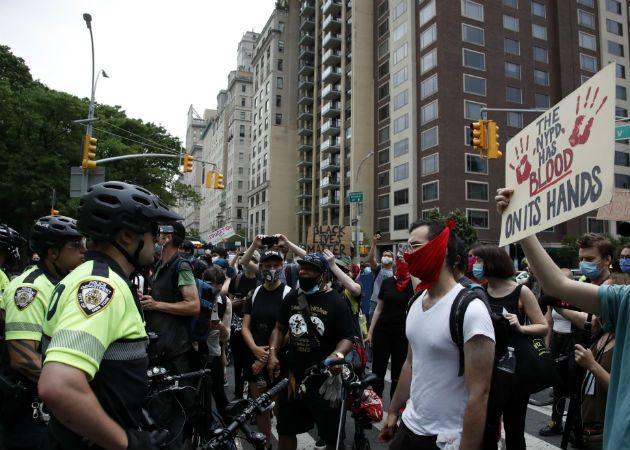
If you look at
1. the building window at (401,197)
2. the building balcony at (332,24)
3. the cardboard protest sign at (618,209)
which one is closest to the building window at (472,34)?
the building window at (401,197)

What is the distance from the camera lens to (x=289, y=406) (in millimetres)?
3977

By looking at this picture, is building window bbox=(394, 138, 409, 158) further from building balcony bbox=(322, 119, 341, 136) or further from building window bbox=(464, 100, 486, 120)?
building balcony bbox=(322, 119, 341, 136)

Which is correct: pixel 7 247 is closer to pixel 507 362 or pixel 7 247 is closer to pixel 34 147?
pixel 507 362

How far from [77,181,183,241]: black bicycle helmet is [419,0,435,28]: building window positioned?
169 ft

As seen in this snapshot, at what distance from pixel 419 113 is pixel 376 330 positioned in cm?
4571

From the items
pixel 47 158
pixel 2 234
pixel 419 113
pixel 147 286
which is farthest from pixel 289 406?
pixel 419 113

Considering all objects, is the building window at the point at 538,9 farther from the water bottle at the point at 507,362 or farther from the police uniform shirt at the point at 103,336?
the police uniform shirt at the point at 103,336

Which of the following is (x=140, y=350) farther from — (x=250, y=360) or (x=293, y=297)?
(x=250, y=360)

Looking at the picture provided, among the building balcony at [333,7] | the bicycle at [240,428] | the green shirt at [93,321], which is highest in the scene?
the building balcony at [333,7]

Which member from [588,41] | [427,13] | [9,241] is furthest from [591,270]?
[588,41]

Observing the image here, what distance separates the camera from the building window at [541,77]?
50250 millimetres

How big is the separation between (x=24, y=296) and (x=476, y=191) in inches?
1875

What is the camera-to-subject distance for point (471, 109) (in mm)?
46531

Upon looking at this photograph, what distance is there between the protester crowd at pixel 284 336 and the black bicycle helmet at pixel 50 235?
0.01m
